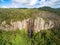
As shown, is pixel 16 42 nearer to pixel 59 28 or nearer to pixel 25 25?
pixel 25 25

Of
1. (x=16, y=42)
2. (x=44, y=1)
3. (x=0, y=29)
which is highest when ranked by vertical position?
(x=44, y=1)

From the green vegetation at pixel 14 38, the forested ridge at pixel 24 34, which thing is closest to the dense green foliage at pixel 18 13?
the forested ridge at pixel 24 34

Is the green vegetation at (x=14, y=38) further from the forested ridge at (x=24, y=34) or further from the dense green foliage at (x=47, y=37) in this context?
the dense green foliage at (x=47, y=37)

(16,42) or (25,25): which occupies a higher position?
(25,25)

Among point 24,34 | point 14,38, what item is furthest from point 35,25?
point 14,38

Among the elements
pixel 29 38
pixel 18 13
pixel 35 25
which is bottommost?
pixel 29 38

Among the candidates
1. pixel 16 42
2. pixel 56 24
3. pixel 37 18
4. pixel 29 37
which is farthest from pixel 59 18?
pixel 16 42

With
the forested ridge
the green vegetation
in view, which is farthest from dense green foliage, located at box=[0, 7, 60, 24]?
the green vegetation

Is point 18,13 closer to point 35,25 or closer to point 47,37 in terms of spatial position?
point 35,25
